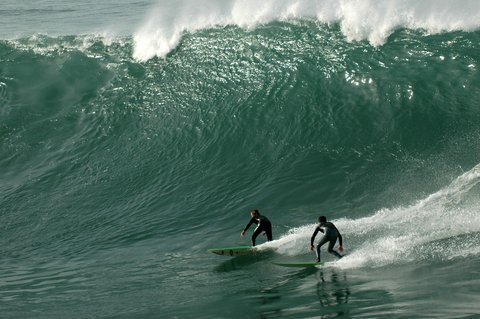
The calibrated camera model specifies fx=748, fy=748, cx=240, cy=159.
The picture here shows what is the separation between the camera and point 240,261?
54.6ft

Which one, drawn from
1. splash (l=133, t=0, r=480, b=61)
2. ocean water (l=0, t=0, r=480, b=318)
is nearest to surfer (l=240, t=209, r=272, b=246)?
ocean water (l=0, t=0, r=480, b=318)

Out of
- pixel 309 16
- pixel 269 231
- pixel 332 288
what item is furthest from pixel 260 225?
pixel 309 16

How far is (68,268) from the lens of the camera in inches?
682

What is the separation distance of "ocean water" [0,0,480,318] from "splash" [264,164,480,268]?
5cm

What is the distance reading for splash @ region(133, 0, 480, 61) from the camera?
83.8ft

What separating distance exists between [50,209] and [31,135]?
5624 mm

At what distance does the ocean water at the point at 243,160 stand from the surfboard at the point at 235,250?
0.52 ft

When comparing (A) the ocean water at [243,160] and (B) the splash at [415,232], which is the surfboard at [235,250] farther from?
(B) the splash at [415,232]

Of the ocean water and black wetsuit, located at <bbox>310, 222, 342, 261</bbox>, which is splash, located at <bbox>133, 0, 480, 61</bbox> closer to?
the ocean water

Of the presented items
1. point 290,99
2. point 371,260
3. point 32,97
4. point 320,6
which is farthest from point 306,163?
point 32,97

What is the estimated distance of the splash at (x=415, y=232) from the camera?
15.1 m

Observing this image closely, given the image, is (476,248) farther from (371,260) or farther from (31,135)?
(31,135)

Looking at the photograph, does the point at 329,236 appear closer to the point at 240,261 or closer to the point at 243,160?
the point at 240,261

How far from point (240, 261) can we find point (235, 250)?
1.00 feet
